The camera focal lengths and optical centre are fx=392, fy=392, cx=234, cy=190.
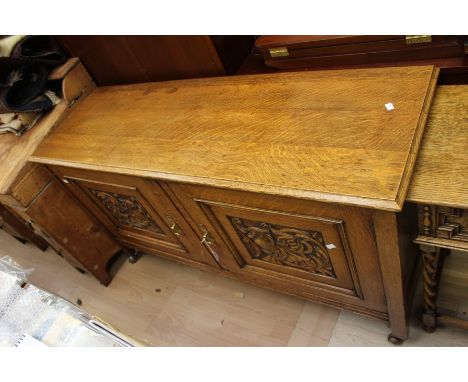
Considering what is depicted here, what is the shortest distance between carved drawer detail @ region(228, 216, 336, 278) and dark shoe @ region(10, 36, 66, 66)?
1.00 meters

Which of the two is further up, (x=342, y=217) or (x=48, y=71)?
(x=48, y=71)

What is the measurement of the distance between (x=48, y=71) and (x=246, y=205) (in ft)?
3.47

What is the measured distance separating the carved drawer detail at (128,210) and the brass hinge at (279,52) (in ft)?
2.06

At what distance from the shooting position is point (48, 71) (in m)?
1.52

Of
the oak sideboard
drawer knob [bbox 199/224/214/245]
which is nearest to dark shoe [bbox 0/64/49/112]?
the oak sideboard

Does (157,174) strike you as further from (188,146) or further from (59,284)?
(59,284)

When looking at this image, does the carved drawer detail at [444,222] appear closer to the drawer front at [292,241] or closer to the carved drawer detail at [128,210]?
the drawer front at [292,241]

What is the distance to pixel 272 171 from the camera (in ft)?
2.78

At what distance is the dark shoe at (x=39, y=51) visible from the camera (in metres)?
1.42

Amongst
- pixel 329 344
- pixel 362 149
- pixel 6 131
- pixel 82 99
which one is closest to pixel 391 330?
pixel 329 344

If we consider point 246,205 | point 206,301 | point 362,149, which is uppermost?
point 362,149

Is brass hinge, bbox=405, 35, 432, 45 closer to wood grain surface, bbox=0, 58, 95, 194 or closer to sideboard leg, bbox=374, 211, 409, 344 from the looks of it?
sideboard leg, bbox=374, 211, 409, 344

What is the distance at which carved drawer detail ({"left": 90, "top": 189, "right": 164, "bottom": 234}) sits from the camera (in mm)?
1350

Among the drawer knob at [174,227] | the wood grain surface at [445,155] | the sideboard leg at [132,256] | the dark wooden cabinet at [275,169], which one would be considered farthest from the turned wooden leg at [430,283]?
the sideboard leg at [132,256]
